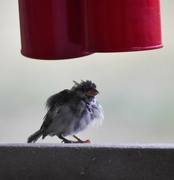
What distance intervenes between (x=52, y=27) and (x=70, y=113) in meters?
0.87

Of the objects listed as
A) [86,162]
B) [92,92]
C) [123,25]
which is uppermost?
[123,25]

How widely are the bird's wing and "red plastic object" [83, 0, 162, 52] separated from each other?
974 mm

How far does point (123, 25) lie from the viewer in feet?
3.20

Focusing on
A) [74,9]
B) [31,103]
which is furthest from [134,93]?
[74,9]

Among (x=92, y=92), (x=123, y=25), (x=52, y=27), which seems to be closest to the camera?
(x=123, y=25)

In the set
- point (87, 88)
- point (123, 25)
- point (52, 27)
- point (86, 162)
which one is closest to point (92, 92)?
point (87, 88)

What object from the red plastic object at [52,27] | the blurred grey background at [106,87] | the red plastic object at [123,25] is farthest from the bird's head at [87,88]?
the red plastic object at [123,25]

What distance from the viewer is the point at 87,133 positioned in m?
2.33

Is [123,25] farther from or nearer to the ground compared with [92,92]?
farther from the ground

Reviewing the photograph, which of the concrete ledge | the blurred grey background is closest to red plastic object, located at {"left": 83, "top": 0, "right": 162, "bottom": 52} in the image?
the concrete ledge

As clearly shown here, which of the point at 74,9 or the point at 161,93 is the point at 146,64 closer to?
the point at 161,93

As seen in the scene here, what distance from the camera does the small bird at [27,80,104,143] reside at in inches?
76.2

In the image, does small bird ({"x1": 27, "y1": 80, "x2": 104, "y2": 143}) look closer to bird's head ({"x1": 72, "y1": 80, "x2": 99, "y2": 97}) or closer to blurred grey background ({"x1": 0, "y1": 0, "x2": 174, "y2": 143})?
bird's head ({"x1": 72, "y1": 80, "x2": 99, "y2": 97})

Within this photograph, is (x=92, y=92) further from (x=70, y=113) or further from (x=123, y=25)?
(x=123, y=25)
